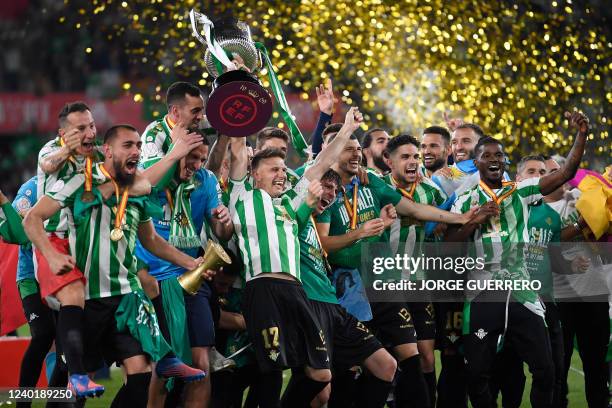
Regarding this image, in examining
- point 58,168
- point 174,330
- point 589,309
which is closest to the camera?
point 58,168

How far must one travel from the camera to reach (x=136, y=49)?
1358 cm

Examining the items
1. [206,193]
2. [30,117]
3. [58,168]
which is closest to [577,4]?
[206,193]

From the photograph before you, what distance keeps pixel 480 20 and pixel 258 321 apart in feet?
23.8

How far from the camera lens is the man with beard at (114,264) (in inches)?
232

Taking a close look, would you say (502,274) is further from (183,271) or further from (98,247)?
(98,247)

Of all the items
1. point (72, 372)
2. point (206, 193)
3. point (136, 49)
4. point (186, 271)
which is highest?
point (136, 49)

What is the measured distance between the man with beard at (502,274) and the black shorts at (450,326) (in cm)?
40

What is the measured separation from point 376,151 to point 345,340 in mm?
1760

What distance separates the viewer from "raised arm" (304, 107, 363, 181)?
681 centimetres

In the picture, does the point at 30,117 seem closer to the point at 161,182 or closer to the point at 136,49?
the point at 136,49

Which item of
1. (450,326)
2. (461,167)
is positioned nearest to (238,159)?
(450,326)

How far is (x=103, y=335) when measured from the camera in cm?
596

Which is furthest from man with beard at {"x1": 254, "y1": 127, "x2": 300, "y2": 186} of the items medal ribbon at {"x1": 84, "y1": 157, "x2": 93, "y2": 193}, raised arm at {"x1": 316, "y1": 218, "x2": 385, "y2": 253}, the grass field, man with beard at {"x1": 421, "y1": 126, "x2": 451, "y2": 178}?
the grass field

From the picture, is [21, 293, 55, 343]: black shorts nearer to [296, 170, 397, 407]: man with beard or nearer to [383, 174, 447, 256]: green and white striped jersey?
[296, 170, 397, 407]: man with beard
